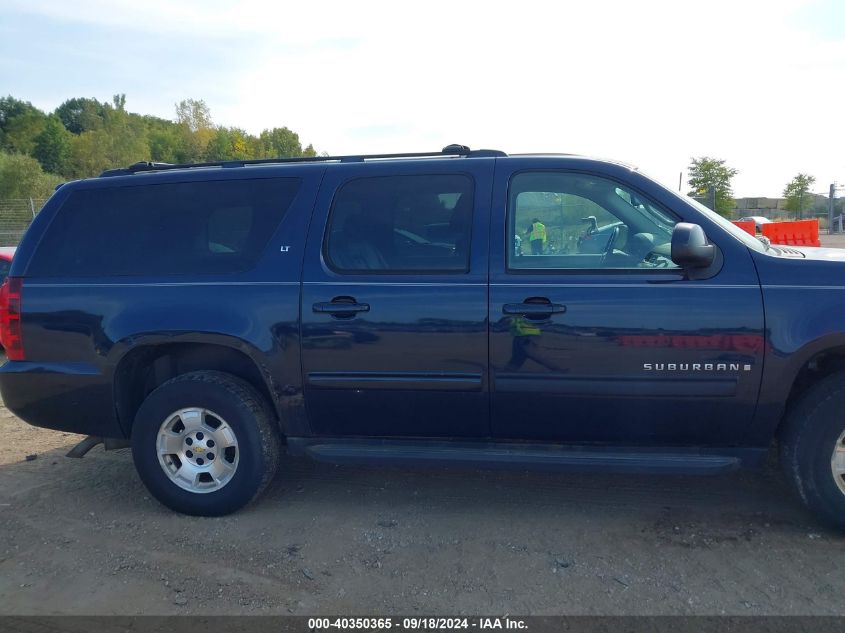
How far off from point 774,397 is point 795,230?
13.7 metres

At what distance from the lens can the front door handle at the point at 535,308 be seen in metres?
3.60

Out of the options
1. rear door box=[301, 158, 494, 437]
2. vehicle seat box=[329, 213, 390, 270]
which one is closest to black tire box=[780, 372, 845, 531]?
rear door box=[301, 158, 494, 437]

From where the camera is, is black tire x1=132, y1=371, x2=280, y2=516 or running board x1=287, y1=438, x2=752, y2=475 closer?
running board x1=287, y1=438, x2=752, y2=475

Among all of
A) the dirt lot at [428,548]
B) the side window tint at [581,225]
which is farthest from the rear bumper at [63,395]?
the side window tint at [581,225]

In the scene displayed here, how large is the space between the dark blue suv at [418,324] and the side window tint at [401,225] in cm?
1

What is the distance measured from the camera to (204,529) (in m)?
3.95

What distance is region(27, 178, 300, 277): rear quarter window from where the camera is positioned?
4066 millimetres

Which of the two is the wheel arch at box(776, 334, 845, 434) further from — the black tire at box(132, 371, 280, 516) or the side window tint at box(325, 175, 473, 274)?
the black tire at box(132, 371, 280, 516)

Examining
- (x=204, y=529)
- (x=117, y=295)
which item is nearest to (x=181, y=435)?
(x=204, y=529)

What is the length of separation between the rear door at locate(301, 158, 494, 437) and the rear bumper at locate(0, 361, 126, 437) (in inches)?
49.7

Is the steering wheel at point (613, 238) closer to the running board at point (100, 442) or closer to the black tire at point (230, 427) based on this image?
the black tire at point (230, 427)

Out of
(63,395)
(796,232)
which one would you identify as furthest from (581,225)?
(796,232)

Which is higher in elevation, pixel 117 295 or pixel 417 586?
pixel 117 295
